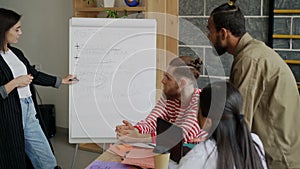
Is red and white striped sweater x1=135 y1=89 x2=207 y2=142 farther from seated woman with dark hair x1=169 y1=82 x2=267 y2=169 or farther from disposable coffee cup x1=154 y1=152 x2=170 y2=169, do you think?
seated woman with dark hair x1=169 y1=82 x2=267 y2=169

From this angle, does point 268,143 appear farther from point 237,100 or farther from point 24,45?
point 24,45

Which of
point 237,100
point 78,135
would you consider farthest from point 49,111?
point 237,100

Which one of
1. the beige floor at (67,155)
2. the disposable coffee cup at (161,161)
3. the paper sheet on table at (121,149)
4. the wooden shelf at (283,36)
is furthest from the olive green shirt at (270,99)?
the beige floor at (67,155)

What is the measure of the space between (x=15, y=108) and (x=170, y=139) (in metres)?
1.51

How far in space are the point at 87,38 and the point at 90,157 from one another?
1208 millimetres

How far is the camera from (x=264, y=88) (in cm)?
162

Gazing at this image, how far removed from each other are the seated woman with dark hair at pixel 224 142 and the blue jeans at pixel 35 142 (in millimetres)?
1761

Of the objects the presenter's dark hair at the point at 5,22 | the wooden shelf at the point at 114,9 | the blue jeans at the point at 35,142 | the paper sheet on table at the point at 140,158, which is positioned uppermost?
the wooden shelf at the point at 114,9

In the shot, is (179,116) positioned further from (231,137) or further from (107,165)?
(231,137)

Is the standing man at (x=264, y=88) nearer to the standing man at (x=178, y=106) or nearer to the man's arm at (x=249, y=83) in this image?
the man's arm at (x=249, y=83)

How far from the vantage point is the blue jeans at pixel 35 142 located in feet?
8.77

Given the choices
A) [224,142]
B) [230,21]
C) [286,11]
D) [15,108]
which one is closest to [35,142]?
[15,108]

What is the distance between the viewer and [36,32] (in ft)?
13.6

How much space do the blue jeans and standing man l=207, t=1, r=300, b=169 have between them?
1.54 meters
